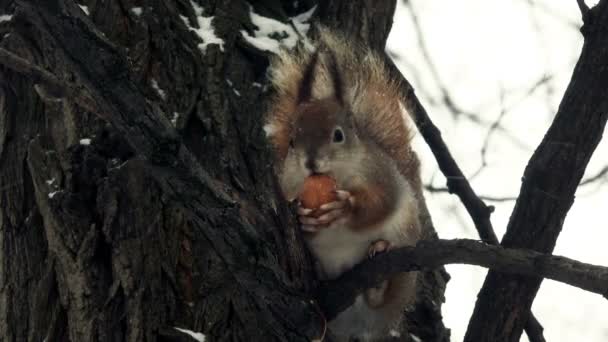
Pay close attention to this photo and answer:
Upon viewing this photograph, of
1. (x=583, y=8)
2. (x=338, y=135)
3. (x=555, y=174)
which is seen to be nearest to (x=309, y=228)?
(x=338, y=135)

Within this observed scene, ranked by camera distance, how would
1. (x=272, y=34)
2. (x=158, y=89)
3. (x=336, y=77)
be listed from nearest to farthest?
(x=158, y=89) → (x=336, y=77) → (x=272, y=34)

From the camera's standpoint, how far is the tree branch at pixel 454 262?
166 centimetres

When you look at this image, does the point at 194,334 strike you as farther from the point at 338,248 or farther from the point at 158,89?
the point at 158,89

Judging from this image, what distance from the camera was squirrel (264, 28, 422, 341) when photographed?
2.17 meters

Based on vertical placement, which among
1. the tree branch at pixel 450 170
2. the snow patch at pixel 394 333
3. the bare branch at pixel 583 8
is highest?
the bare branch at pixel 583 8

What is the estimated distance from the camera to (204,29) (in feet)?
8.02

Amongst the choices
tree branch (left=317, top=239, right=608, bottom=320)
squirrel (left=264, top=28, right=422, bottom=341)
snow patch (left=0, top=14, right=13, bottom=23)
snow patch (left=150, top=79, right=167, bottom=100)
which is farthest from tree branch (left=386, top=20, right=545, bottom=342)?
snow patch (left=0, top=14, right=13, bottom=23)

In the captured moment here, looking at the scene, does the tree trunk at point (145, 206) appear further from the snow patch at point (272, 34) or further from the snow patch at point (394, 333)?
the snow patch at point (394, 333)

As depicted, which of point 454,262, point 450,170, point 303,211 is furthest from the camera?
point 450,170

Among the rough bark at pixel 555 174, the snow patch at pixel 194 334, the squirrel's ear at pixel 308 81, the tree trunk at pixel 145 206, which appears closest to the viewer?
the tree trunk at pixel 145 206

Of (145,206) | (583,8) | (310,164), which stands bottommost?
(145,206)

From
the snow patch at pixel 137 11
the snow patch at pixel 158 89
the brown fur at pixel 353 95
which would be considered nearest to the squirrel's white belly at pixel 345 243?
the brown fur at pixel 353 95

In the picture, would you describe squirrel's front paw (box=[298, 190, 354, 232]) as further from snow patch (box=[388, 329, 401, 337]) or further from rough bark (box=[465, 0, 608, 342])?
snow patch (box=[388, 329, 401, 337])

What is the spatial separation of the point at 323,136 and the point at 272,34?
532mm
